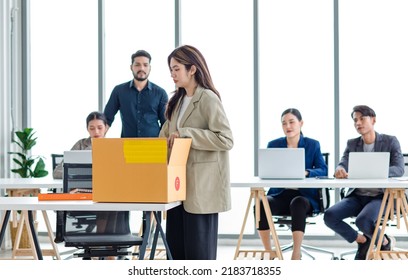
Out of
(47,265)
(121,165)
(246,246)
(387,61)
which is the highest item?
(387,61)

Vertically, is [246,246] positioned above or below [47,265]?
below

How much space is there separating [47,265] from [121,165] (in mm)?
1085

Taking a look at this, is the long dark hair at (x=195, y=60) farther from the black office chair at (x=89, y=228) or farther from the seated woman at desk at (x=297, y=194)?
the seated woman at desk at (x=297, y=194)

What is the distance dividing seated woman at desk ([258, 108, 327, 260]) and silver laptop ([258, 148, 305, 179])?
385 mm

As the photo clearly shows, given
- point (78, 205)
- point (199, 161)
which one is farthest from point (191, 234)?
point (78, 205)

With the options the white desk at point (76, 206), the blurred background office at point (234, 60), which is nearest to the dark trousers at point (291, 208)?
the blurred background office at point (234, 60)

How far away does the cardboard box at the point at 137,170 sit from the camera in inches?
133

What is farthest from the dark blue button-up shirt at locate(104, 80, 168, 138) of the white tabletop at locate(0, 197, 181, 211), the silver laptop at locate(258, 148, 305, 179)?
the white tabletop at locate(0, 197, 181, 211)

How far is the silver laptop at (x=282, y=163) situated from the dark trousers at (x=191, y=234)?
1.72 m

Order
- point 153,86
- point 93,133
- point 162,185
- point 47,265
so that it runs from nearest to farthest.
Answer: point 47,265 → point 162,185 → point 93,133 → point 153,86

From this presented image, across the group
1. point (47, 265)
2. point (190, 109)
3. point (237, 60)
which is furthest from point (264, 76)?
point (47, 265)

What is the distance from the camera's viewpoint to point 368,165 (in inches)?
211

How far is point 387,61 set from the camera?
23.4 ft

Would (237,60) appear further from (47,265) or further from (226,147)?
(47,265)
